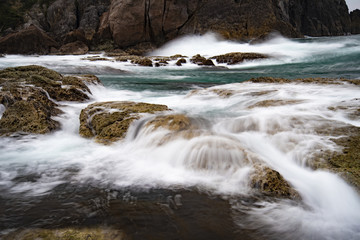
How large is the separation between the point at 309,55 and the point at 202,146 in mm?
19483

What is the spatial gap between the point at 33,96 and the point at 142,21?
2464cm

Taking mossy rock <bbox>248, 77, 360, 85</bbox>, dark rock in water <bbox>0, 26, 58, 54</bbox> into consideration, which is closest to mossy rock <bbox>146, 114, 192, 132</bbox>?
mossy rock <bbox>248, 77, 360, 85</bbox>

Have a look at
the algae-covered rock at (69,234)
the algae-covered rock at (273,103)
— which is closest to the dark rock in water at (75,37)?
the algae-covered rock at (273,103)

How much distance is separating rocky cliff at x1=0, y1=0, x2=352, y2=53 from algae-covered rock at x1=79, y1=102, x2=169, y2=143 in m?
24.6

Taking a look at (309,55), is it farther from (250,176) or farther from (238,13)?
(250,176)

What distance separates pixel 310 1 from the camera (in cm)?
5250

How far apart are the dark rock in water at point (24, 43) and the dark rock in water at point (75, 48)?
6.50ft

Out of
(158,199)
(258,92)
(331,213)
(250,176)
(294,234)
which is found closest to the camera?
(294,234)

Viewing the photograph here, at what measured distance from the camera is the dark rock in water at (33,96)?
3975mm

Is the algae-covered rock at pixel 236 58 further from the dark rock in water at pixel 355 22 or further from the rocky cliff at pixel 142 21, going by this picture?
the dark rock in water at pixel 355 22

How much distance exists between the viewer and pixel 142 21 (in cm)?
2678

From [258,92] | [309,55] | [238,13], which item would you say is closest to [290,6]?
[238,13]

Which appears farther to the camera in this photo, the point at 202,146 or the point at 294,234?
the point at 202,146

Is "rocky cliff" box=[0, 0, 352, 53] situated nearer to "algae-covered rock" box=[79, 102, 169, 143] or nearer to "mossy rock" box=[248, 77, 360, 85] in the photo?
"mossy rock" box=[248, 77, 360, 85]
